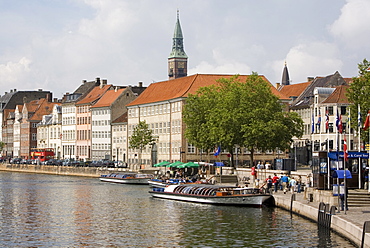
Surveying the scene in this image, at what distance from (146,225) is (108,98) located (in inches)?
4724

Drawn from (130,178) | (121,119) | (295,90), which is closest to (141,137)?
(130,178)

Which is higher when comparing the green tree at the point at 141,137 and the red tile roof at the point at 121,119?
the red tile roof at the point at 121,119

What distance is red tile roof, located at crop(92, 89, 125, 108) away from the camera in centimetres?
16850

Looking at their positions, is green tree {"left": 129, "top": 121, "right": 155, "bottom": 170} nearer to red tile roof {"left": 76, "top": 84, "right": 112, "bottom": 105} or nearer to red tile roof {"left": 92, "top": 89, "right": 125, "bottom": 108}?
red tile roof {"left": 92, "top": 89, "right": 125, "bottom": 108}

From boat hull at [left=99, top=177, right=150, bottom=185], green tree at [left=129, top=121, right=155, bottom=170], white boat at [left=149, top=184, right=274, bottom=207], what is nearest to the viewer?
white boat at [left=149, top=184, right=274, bottom=207]

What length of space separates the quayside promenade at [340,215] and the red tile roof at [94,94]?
118 metres

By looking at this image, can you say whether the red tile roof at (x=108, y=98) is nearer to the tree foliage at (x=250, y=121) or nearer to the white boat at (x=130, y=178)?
the white boat at (x=130, y=178)

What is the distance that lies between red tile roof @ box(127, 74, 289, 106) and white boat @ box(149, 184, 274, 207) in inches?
2101

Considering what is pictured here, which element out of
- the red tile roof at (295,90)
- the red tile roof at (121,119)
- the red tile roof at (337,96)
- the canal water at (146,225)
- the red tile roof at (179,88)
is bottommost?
the canal water at (146,225)

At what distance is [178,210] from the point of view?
64.9m

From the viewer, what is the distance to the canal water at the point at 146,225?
45000 millimetres

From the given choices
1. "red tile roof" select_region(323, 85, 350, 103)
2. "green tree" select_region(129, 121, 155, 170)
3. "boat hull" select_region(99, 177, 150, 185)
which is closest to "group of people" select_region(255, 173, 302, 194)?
"boat hull" select_region(99, 177, 150, 185)

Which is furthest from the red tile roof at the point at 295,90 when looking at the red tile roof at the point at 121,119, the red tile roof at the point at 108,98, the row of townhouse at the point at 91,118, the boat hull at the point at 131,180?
the boat hull at the point at 131,180

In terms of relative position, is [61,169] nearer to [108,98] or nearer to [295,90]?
[108,98]
